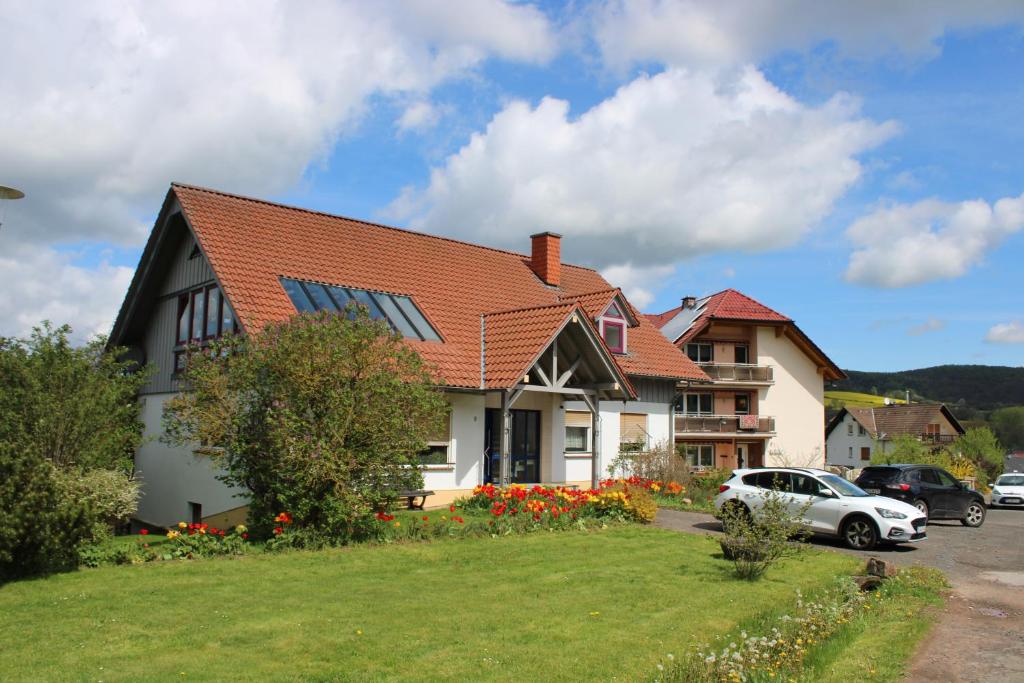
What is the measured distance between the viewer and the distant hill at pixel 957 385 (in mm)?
128375

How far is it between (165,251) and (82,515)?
40.4 ft

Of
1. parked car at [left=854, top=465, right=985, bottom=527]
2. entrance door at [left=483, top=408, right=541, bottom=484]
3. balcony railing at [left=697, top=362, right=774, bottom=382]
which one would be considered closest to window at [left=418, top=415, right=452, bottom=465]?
entrance door at [left=483, top=408, right=541, bottom=484]

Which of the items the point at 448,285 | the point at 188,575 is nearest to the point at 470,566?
the point at 188,575

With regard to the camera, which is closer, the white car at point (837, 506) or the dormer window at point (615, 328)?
the white car at point (837, 506)

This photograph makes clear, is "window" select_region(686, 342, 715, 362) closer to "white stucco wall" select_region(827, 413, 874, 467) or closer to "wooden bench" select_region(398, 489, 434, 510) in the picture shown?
"wooden bench" select_region(398, 489, 434, 510)

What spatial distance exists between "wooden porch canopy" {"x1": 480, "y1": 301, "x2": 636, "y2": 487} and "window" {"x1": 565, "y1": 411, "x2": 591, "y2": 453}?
1075 millimetres

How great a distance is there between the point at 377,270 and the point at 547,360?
5156 mm

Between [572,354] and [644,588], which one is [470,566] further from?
[572,354]

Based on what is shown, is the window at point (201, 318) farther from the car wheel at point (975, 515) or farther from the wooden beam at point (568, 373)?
the car wheel at point (975, 515)

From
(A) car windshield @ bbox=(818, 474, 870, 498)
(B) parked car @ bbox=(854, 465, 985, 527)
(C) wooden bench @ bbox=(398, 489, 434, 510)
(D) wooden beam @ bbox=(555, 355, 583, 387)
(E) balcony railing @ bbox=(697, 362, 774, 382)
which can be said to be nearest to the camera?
(A) car windshield @ bbox=(818, 474, 870, 498)

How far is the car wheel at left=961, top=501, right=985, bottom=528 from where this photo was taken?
2147cm

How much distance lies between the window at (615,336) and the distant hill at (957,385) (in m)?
112

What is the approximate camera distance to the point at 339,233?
912 inches

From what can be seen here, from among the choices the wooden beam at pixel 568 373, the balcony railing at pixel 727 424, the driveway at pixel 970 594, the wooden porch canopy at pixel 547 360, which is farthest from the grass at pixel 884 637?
the balcony railing at pixel 727 424
